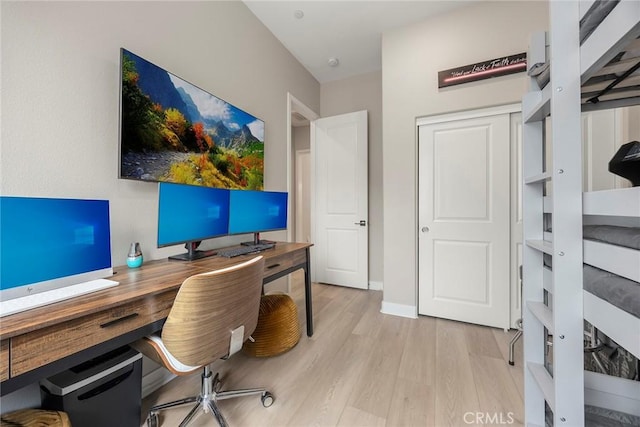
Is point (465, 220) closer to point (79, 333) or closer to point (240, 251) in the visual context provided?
point (240, 251)

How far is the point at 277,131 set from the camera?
110 inches

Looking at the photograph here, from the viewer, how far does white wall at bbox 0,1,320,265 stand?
1.06 meters

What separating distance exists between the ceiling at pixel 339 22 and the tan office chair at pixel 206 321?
8.20ft

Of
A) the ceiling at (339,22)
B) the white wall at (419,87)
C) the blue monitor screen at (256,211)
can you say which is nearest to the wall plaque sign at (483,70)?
the white wall at (419,87)

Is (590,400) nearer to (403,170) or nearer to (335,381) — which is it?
(335,381)

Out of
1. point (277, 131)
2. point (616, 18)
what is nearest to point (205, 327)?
point (616, 18)

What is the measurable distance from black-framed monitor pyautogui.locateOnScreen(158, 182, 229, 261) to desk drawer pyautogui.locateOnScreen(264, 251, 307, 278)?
1.37 feet

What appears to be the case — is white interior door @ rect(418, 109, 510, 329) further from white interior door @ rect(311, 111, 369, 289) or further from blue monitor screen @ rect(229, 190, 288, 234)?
blue monitor screen @ rect(229, 190, 288, 234)

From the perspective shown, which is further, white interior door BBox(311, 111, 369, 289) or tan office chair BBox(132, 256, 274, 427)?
white interior door BBox(311, 111, 369, 289)

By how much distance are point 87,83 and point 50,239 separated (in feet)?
2.77

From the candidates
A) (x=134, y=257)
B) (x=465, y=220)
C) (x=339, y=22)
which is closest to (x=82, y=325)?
(x=134, y=257)

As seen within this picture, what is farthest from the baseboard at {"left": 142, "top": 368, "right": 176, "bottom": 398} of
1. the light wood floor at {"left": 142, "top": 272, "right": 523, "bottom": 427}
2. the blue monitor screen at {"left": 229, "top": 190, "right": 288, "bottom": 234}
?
the blue monitor screen at {"left": 229, "top": 190, "right": 288, "bottom": 234}

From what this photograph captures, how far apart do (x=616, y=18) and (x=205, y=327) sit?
1547 millimetres

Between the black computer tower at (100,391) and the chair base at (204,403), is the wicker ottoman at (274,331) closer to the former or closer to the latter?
the chair base at (204,403)
